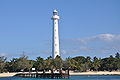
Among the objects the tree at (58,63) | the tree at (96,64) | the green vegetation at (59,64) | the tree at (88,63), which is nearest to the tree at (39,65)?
the green vegetation at (59,64)

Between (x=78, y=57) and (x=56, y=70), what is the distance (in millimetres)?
39487

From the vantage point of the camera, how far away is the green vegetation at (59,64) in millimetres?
147250

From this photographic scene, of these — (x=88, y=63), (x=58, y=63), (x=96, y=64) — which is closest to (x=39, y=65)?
(x=58, y=63)

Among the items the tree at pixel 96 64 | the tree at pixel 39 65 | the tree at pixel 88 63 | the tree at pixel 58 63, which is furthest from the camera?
the tree at pixel 96 64

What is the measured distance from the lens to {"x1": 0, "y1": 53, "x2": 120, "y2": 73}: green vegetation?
14725cm

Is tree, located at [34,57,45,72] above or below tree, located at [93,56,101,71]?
below

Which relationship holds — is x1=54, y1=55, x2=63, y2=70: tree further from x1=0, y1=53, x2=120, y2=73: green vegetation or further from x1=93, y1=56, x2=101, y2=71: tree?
x1=93, y1=56, x2=101, y2=71: tree

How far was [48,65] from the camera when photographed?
14838cm

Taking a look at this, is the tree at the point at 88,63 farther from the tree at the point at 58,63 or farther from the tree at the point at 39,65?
the tree at the point at 58,63

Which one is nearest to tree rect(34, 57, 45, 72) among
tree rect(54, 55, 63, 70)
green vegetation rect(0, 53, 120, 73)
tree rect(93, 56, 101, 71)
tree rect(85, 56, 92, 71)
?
green vegetation rect(0, 53, 120, 73)

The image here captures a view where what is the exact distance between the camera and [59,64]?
146 metres

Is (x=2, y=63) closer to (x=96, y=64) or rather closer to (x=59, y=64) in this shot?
(x=59, y=64)

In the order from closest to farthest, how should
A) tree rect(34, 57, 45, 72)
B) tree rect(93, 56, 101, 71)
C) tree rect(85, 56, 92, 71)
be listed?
tree rect(34, 57, 45, 72) < tree rect(85, 56, 92, 71) < tree rect(93, 56, 101, 71)

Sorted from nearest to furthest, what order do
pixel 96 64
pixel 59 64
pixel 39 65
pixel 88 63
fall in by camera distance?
pixel 59 64 → pixel 39 65 → pixel 96 64 → pixel 88 63
